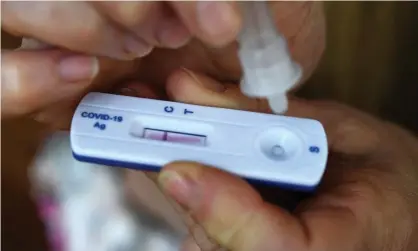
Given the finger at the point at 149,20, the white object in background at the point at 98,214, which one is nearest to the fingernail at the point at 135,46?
the finger at the point at 149,20

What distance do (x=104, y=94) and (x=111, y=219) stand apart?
286 millimetres

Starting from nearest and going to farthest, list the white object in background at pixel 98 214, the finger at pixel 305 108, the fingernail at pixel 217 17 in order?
the fingernail at pixel 217 17
the finger at pixel 305 108
the white object in background at pixel 98 214

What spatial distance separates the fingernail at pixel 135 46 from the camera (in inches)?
15.8

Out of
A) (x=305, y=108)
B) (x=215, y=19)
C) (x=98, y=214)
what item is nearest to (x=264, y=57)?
(x=215, y=19)

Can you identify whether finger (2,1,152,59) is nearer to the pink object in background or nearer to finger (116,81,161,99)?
finger (116,81,161,99)

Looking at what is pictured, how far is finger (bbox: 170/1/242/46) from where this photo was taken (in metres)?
0.33

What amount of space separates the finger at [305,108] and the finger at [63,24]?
0.24ft

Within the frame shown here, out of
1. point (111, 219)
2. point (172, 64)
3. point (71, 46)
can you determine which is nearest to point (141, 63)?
point (172, 64)

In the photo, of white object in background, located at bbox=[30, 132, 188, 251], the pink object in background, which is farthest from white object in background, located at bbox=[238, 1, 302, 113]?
the pink object in background

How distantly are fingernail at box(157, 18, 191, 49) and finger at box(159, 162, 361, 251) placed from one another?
8 centimetres

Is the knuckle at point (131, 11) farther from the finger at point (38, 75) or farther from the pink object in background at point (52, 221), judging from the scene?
the pink object in background at point (52, 221)

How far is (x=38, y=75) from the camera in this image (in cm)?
39

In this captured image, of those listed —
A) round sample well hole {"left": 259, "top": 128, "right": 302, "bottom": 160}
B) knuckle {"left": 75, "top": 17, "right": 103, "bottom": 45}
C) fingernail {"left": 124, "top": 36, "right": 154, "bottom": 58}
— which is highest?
knuckle {"left": 75, "top": 17, "right": 103, "bottom": 45}

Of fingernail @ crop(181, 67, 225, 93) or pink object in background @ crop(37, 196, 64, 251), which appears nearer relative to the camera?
fingernail @ crop(181, 67, 225, 93)
